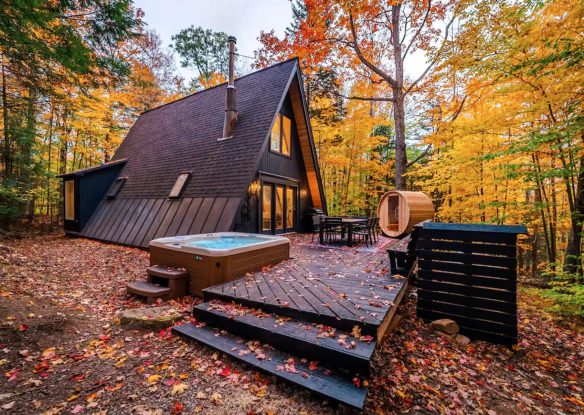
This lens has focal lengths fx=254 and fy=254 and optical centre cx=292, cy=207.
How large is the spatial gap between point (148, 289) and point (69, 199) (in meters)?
9.29

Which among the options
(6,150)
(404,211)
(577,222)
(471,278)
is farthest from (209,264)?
(6,150)

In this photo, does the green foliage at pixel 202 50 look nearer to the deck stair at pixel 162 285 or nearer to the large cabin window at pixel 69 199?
the large cabin window at pixel 69 199

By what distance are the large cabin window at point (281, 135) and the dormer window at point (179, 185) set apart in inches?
118

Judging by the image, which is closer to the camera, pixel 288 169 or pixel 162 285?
pixel 162 285

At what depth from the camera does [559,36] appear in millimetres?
3654

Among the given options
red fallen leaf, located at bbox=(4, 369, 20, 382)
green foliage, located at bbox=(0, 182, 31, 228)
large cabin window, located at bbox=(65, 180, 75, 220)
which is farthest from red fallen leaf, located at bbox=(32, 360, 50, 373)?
large cabin window, located at bbox=(65, 180, 75, 220)

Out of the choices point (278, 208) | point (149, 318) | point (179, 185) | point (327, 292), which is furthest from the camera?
point (278, 208)

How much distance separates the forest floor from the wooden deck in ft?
1.52

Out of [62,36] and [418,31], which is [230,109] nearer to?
[62,36]

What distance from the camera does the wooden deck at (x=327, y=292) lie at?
2.64 m

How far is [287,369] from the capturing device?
2.21 meters

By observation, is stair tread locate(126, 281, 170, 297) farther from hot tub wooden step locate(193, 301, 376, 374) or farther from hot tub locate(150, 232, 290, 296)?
hot tub wooden step locate(193, 301, 376, 374)

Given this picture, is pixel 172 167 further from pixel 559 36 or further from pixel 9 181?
pixel 559 36

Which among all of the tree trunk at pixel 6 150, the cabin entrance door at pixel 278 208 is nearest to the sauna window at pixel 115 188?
the tree trunk at pixel 6 150
